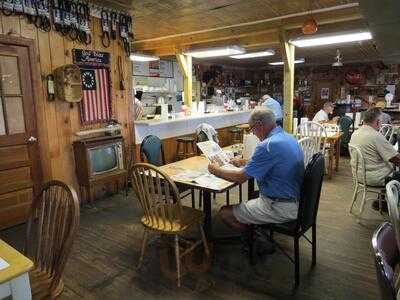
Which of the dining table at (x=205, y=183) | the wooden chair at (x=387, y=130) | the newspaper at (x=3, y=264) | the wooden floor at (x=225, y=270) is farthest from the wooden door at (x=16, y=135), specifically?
the wooden chair at (x=387, y=130)

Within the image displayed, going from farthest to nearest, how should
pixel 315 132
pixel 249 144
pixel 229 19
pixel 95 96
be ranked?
pixel 229 19, pixel 315 132, pixel 95 96, pixel 249 144

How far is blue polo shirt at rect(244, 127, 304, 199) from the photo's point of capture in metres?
2.17

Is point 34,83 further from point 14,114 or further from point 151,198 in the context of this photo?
point 151,198

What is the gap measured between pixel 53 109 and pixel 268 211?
2914 millimetres

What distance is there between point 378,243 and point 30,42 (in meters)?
3.81

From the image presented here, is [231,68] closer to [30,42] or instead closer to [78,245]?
[30,42]

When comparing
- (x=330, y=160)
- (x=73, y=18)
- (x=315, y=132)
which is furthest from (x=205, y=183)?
(x=330, y=160)

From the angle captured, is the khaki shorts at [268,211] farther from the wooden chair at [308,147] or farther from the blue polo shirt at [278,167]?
the wooden chair at [308,147]

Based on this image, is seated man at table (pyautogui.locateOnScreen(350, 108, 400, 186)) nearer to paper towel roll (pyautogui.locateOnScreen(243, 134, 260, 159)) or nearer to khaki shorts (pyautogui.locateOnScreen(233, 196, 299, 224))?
paper towel roll (pyautogui.locateOnScreen(243, 134, 260, 159))

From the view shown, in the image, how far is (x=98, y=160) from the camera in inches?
157

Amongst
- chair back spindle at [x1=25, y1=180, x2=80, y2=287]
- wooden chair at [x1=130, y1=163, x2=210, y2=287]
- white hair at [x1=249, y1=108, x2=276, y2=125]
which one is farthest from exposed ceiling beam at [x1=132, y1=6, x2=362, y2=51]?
chair back spindle at [x1=25, y1=180, x2=80, y2=287]

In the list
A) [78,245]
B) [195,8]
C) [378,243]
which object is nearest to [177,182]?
[78,245]

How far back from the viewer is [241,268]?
2.53 meters

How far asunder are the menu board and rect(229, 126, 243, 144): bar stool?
336cm
